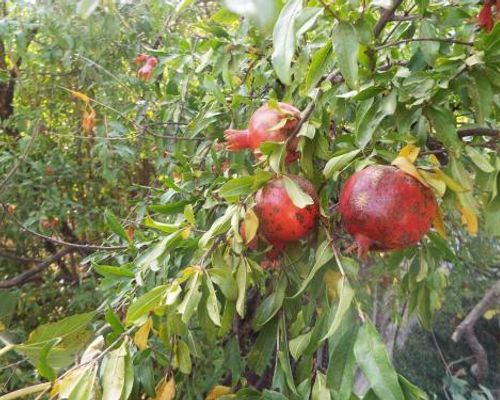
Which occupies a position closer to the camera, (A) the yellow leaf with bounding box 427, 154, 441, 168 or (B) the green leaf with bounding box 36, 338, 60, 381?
(B) the green leaf with bounding box 36, 338, 60, 381

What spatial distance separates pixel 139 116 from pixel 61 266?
3.18 feet

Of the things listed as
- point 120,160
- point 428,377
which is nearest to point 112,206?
point 120,160

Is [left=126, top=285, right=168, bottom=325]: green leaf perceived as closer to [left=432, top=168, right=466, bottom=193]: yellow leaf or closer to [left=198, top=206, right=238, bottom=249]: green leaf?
[left=198, top=206, right=238, bottom=249]: green leaf

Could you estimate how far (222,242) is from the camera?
0.77m

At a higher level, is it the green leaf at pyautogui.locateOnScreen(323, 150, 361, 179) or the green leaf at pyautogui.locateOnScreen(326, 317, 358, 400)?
the green leaf at pyautogui.locateOnScreen(323, 150, 361, 179)

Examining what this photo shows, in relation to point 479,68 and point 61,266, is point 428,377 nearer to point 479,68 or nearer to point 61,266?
point 61,266

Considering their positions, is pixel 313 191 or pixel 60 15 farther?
pixel 60 15

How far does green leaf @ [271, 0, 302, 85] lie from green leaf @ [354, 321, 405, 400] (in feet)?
0.99

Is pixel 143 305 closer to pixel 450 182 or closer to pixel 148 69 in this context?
pixel 450 182

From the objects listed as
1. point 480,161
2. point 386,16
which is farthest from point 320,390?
point 386,16

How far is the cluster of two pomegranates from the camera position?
2.06 feet

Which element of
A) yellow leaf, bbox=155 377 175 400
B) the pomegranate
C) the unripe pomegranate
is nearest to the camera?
yellow leaf, bbox=155 377 175 400

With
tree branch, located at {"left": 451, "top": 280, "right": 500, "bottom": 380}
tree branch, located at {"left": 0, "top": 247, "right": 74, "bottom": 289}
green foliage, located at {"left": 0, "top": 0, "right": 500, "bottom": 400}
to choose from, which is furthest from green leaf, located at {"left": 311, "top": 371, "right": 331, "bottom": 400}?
tree branch, located at {"left": 451, "top": 280, "right": 500, "bottom": 380}

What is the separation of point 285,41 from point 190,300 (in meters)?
0.34
